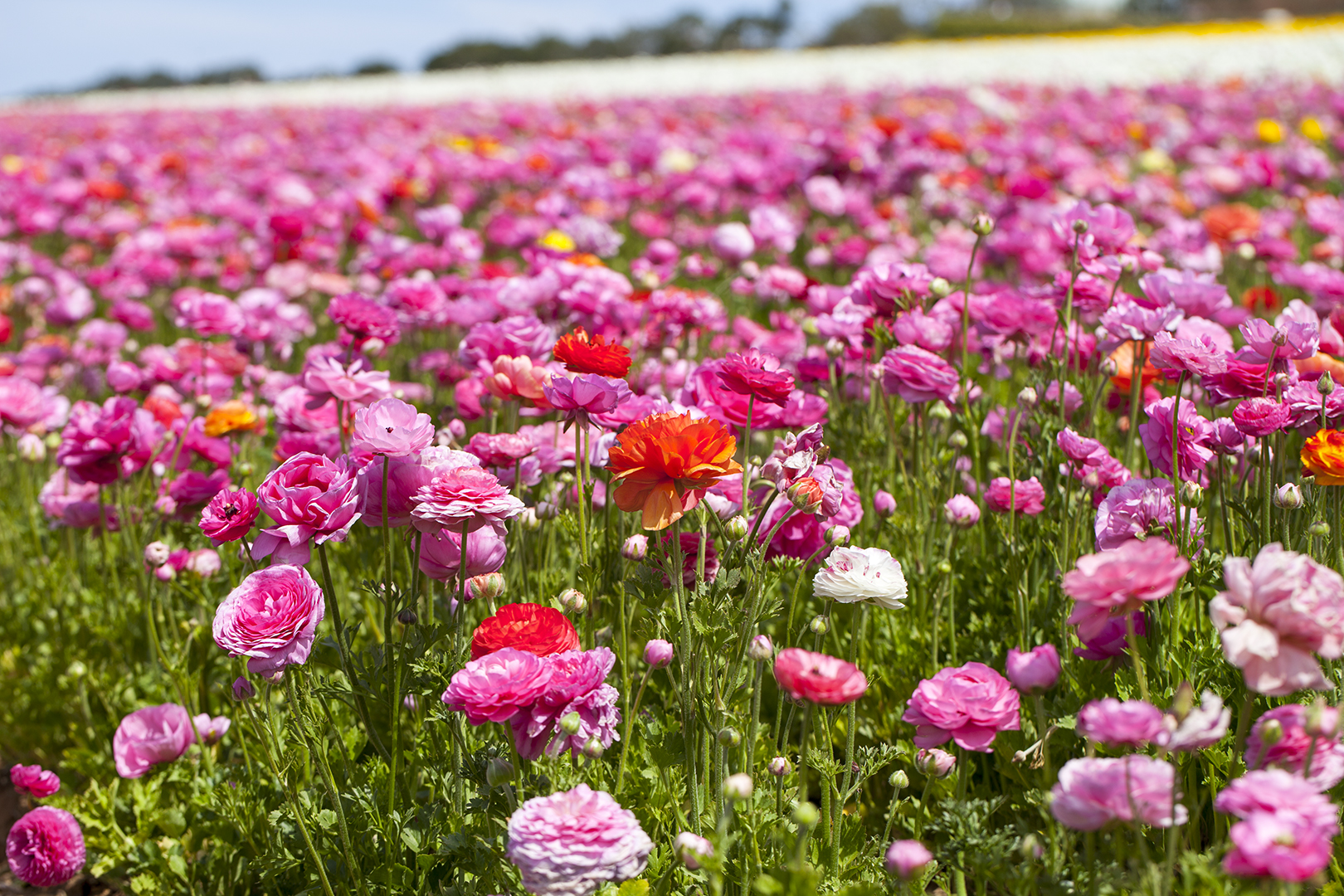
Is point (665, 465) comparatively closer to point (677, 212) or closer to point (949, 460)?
point (949, 460)

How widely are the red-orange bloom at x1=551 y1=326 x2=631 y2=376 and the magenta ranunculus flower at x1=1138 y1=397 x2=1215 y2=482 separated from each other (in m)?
1.06

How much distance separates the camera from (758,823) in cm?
162

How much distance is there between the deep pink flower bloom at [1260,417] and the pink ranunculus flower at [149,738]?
2.08 metres

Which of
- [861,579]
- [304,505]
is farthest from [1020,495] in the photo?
[304,505]

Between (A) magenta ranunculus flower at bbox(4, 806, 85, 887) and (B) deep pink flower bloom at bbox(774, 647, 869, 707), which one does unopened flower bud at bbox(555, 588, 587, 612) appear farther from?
(A) magenta ranunculus flower at bbox(4, 806, 85, 887)

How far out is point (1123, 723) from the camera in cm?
121

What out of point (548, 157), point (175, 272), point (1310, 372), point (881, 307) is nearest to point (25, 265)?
point (175, 272)

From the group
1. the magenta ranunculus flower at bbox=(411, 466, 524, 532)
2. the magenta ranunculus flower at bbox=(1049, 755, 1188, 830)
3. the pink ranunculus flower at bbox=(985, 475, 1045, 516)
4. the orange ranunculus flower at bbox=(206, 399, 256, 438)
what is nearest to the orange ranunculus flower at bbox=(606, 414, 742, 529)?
the magenta ranunculus flower at bbox=(411, 466, 524, 532)

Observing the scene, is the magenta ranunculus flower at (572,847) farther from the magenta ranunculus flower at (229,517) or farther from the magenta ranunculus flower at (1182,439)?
the magenta ranunculus flower at (1182,439)

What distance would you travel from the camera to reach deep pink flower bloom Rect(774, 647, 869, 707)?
1308 millimetres

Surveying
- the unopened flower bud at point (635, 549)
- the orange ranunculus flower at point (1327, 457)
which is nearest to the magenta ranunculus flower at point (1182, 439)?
the orange ranunculus flower at point (1327, 457)

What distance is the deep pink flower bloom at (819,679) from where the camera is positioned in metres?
1.31

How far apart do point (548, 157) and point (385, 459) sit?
6226 mm

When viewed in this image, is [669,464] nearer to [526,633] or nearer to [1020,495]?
[526,633]
